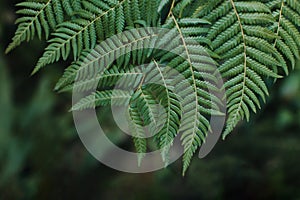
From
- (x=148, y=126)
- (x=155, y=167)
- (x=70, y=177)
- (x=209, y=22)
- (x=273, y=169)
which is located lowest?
(x=273, y=169)

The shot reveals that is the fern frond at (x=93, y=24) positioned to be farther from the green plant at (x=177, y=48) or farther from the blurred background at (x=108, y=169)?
the blurred background at (x=108, y=169)

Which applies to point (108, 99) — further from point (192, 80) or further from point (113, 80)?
point (192, 80)

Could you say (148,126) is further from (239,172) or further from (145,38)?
(239,172)

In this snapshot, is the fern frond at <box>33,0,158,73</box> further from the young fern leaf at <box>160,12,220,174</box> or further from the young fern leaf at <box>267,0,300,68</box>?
the young fern leaf at <box>267,0,300,68</box>

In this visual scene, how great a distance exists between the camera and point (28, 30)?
84 centimetres

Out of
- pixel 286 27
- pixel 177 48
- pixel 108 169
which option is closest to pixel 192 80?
pixel 177 48

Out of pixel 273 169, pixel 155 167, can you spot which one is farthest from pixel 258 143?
pixel 155 167

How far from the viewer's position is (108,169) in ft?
9.78

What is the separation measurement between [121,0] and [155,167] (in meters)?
1.63

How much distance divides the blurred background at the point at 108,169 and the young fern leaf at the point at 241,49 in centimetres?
171

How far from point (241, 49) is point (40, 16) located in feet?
1.12

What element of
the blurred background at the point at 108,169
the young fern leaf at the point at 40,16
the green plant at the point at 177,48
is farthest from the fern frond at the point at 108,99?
the blurred background at the point at 108,169

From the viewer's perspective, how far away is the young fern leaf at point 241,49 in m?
0.84

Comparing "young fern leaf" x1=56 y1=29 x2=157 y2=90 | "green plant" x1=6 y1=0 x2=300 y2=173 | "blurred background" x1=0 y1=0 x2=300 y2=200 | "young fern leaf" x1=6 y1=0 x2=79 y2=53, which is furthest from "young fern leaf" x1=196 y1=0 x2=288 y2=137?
"blurred background" x1=0 y1=0 x2=300 y2=200
